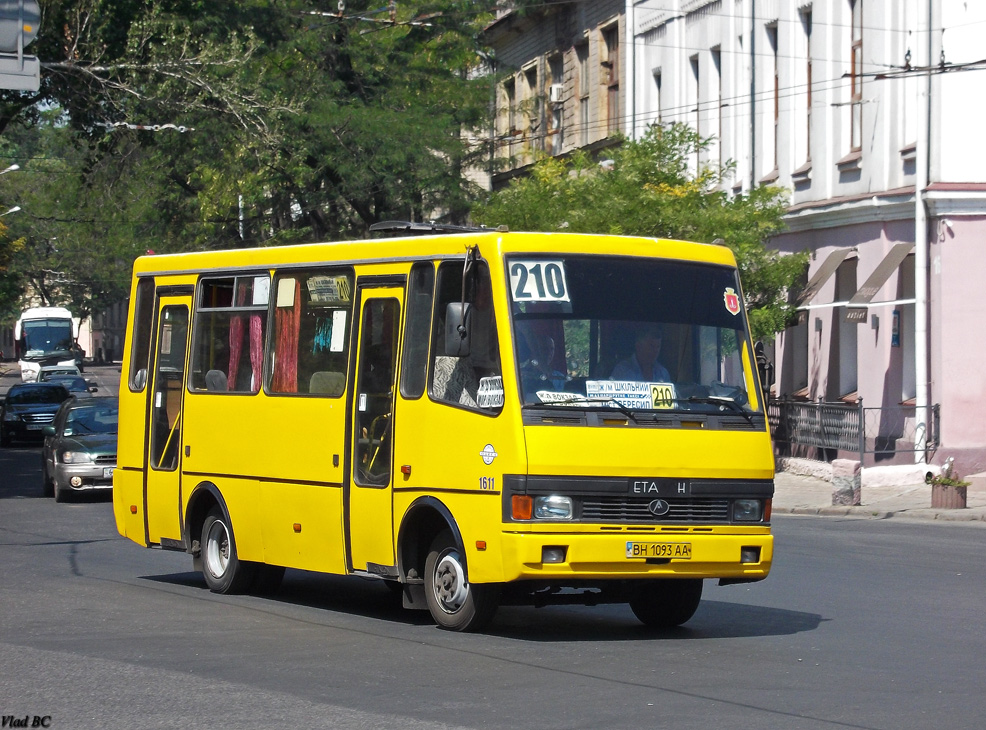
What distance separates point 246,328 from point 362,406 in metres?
1.97

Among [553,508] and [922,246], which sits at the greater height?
[922,246]

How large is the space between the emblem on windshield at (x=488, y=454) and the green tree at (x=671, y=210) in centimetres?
1905

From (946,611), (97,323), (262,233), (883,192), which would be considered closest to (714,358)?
(946,611)

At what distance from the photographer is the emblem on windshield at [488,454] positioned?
34.1 ft

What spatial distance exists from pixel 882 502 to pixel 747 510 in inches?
581

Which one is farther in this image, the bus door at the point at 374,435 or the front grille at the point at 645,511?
the bus door at the point at 374,435

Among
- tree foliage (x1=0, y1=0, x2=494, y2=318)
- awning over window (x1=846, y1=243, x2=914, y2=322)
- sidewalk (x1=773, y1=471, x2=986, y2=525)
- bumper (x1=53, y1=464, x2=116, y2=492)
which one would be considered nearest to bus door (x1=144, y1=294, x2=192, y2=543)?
bumper (x1=53, y1=464, x2=116, y2=492)

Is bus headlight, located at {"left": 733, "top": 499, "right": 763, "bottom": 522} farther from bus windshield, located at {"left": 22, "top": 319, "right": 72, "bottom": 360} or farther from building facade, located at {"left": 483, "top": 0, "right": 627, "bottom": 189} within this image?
bus windshield, located at {"left": 22, "top": 319, "right": 72, "bottom": 360}

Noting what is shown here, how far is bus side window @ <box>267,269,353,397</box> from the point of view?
12203 mm

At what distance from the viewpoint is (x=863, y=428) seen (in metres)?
27.7

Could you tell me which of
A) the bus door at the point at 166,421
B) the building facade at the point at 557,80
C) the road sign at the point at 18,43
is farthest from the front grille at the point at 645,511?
the building facade at the point at 557,80

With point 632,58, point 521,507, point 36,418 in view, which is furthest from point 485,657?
point 36,418

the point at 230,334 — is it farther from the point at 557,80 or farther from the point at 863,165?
the point at 557,80

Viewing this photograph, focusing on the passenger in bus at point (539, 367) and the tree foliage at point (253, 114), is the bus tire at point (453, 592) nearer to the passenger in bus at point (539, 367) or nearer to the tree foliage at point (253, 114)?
the passenger in bus at point (539, 367)
